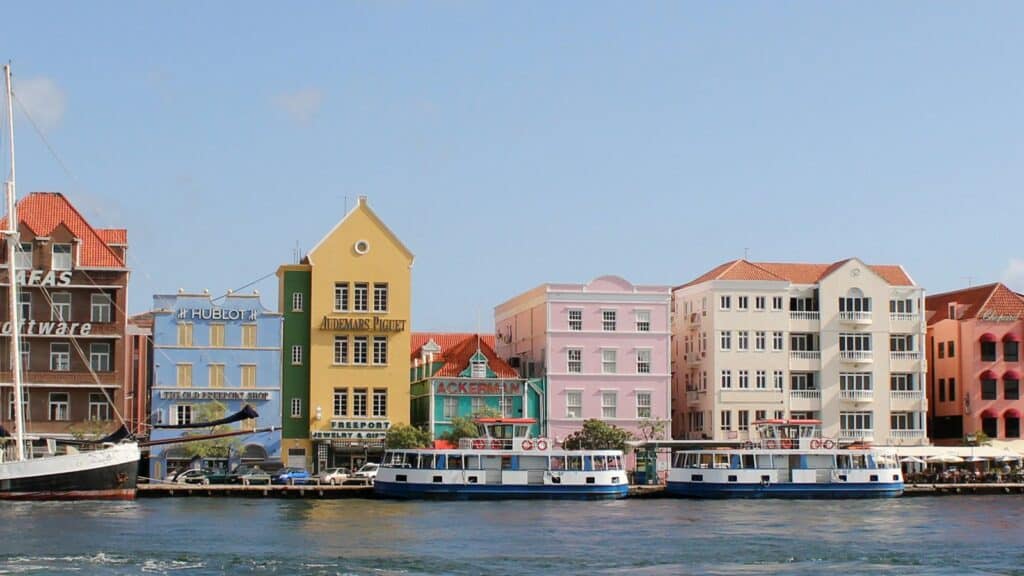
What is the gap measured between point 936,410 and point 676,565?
61.3 metres

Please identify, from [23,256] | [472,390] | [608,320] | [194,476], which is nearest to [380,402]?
[472,390]

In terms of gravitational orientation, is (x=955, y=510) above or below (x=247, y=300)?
below

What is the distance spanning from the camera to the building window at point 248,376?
100 meters

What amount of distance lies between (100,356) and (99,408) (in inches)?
118

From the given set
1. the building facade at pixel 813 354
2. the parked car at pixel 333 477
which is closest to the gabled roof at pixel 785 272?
the building facade at pixel 813 354

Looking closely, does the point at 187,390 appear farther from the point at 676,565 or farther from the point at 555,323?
the point at 676,565

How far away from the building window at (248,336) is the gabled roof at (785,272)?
2859cm

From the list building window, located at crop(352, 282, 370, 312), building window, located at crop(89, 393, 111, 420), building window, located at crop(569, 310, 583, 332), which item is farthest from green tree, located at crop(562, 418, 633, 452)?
building window, located at crop(89, 393, 111, 420)

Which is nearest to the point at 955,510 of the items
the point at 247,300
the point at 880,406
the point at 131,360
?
the point at 880,406

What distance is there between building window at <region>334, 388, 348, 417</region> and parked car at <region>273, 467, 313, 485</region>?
7.09 meters

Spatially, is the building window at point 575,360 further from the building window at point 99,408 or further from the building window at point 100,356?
the building window at point 99,408

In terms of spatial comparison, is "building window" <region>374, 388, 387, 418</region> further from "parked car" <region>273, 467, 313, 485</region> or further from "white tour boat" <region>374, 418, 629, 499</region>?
"white tour boat" <region>374, 418, 629, 499</region>

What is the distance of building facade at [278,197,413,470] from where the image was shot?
331ft

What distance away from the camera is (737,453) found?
91.7 meters
